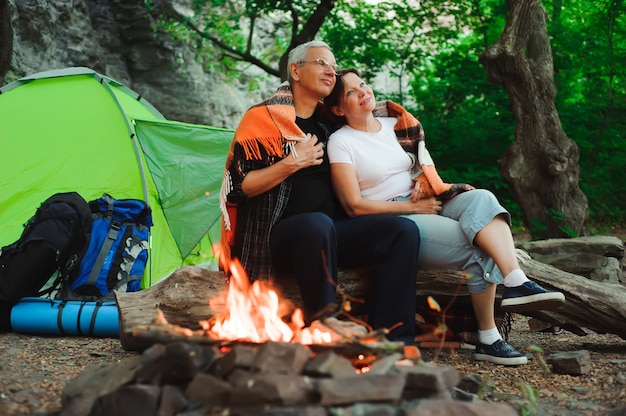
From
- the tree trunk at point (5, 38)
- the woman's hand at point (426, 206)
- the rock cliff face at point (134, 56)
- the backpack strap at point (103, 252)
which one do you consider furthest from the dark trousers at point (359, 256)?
the rock cliff face at point (134, 56)

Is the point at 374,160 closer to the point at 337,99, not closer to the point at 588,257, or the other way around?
the point at 337,99

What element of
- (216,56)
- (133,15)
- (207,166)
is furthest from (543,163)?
(133,15)

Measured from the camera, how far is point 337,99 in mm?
3729

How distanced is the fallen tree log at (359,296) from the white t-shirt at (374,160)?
46cm

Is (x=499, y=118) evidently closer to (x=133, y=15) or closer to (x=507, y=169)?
(x=507, y=169)

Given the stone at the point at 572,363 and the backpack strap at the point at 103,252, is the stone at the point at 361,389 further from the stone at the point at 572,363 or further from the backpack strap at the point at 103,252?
the backpack strap at the point at 103,252

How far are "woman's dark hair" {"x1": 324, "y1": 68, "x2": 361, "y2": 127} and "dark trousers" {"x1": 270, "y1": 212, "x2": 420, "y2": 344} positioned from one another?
70cm

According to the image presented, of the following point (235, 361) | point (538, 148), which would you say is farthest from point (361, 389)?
point (538, 148)

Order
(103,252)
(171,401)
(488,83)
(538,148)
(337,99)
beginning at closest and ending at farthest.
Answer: (171,401)
(337,99)
(103,252)
(538,148)
(488,83)

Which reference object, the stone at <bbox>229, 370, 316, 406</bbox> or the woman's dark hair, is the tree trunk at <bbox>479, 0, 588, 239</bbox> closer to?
the woman's dark hair

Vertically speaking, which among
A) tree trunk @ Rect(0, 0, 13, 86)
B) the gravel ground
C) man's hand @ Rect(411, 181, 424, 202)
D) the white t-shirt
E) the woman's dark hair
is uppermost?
tree trunk @ Rect(0, 0, 13, 86)

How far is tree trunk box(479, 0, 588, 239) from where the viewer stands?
6.65m

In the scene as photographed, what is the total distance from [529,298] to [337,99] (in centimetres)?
149

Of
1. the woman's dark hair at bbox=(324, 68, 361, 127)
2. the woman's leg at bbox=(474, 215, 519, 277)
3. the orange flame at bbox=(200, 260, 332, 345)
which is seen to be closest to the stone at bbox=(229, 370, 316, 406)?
the orange flame at bbox=(200, 260, 332, 345)
